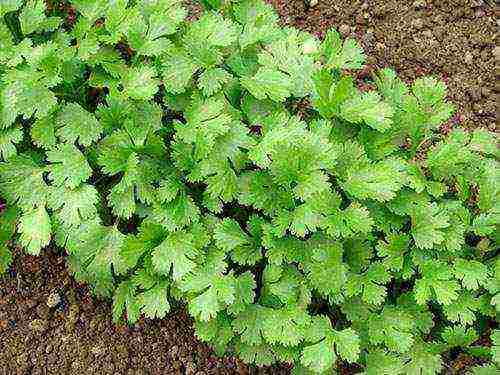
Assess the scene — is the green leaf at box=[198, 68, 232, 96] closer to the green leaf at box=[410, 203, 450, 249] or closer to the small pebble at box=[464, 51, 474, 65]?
the green leaf at box=[410, 203, 450, 249]

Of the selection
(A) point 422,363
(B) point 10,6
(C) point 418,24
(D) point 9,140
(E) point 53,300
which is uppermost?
(B) point 10,6

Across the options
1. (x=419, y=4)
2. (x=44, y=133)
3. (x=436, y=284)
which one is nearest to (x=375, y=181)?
(x=436, y=284)

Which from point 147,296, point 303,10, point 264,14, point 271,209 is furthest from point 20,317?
point 303,10

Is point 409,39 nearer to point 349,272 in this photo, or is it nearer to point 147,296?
point 349,272

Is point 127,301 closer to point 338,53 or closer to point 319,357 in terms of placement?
point 319,357

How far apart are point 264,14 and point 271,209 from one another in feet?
2.50

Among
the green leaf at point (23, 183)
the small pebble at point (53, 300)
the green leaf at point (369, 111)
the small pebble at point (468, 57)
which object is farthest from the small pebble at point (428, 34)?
the small pebble at point (53, 300)

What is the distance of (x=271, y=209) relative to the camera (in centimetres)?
246

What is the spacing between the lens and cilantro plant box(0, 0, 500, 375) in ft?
7.97

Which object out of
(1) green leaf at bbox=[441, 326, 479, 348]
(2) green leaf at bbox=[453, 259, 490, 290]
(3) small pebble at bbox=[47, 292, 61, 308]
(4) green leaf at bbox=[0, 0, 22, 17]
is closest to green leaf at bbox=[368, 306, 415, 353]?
→ (1) green leaf at bbox=[441, 326, 479, 348]

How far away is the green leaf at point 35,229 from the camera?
244cm

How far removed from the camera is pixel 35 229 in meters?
2.45

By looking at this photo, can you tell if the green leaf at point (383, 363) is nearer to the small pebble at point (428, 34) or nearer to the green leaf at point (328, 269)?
the green leaf at point (328, 269)

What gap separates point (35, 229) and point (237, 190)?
27.6 inches
